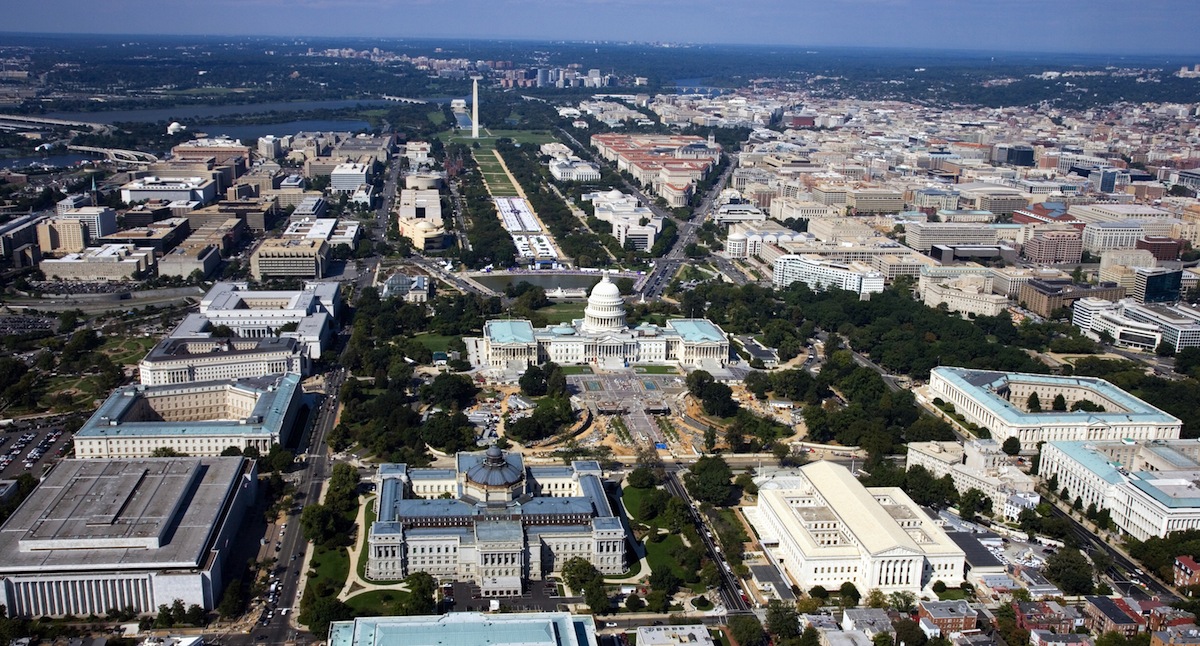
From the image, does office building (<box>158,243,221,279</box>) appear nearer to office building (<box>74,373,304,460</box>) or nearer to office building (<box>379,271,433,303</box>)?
office building (<box>379,271,433,303</box>)

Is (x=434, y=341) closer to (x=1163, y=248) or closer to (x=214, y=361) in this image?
(x=214, y=361)

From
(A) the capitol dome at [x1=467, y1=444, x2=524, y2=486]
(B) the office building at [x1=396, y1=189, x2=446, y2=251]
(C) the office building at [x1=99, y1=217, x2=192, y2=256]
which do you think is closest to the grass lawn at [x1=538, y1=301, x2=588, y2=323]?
(B) the office building at [x1=396, y1=189, x2=446, y2=251]

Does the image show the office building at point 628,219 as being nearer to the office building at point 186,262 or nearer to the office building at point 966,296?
the office building at point 966,296

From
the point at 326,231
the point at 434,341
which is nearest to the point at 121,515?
the point at 434,341

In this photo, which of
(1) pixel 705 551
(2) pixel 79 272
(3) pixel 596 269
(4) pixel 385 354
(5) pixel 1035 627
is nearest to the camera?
(5) pixel 1035 627

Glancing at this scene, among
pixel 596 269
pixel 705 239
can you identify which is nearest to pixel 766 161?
pixel 705 239

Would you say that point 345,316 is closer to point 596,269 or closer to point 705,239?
point 596,269

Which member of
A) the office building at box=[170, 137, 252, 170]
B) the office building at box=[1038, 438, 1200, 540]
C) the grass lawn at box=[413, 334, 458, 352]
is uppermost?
the office building at box=[170, 137, 252, 170]
